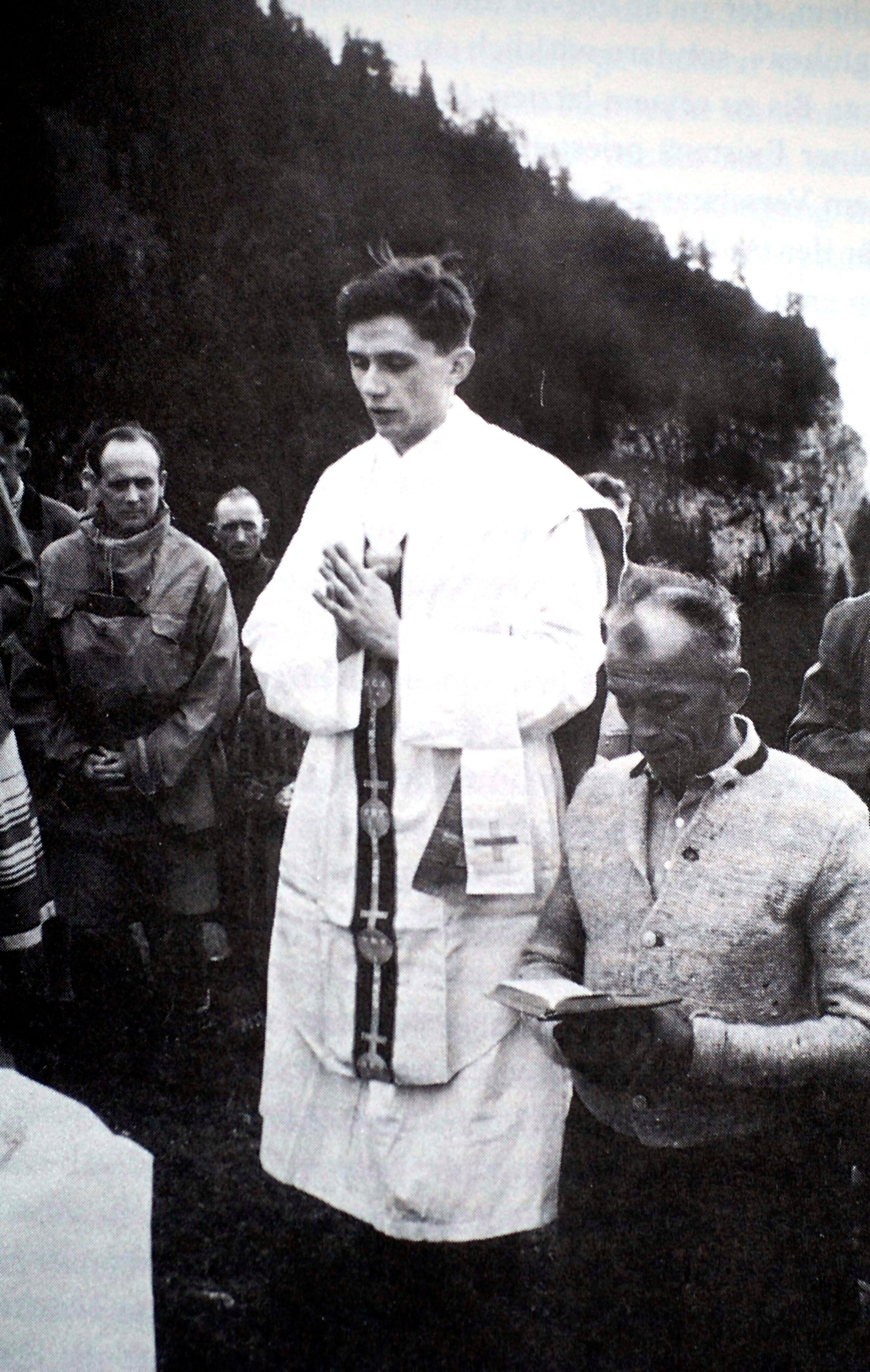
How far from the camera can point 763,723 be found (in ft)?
7.98

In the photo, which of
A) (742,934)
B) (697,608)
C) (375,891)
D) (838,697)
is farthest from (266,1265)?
(838,697)

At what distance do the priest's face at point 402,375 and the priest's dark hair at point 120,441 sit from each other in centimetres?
47

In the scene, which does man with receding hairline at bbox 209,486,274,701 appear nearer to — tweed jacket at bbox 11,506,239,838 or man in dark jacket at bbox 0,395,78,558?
tweed jacket at bbox 11,506,239,838

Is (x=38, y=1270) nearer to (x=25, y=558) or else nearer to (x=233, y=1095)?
(x=233, y=1095)

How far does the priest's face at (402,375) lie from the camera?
231cm

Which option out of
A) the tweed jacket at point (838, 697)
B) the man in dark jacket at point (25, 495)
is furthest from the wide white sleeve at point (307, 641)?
the tweed jacket at point (838, 697)

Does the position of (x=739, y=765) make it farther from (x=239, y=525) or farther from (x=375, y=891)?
(x=239, y=525)

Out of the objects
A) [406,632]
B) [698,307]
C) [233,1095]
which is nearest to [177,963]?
[233,1095]

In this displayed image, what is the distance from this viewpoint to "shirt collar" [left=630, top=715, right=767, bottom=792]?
78.5 inches

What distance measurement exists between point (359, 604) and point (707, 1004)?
96 centimetres

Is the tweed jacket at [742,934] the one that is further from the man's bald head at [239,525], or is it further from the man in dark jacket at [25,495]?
the man in dark jacket at [25,495]

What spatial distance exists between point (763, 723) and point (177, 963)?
1.35m

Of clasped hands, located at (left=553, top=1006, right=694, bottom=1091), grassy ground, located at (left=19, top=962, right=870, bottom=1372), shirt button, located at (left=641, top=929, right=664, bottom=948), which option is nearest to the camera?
clasped hands, located at (left=553, top=1006, right=694, bottom=1091)

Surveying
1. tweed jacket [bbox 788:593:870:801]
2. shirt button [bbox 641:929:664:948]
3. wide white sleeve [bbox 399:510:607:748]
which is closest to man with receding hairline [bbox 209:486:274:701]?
wide white sleeve [bbox 399:510:607:748]
